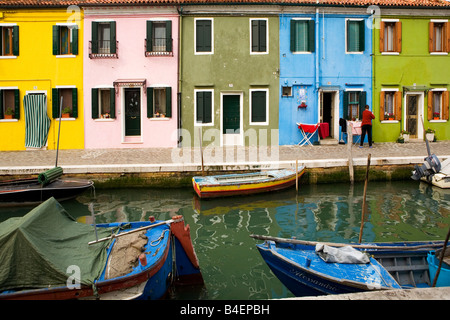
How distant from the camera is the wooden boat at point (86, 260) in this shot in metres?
4.96

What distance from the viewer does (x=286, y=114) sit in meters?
17.7

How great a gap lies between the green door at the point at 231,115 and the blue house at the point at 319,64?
187 centimetres

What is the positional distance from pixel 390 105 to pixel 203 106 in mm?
8257

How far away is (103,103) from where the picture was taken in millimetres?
17938

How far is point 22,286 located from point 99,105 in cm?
1369

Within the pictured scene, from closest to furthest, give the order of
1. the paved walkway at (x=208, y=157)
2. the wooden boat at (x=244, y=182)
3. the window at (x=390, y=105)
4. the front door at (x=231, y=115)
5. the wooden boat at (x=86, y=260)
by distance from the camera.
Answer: the wooden boat at (x=86, y=260) < the wooden boat at (x=244, y=182) < the paved walkway at (x=208, y=157) < the window at (x=390, y=105) < the front door at (x=231, y=115)

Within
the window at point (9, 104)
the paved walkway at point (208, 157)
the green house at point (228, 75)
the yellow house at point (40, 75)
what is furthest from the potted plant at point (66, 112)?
the green house at point (228, 75)

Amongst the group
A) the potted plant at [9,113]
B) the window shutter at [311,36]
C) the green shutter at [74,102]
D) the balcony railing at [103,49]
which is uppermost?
the window shutter at [311,36]

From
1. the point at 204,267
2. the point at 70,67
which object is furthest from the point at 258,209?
the point at 70,67

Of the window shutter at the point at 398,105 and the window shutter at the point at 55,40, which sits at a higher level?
the window shutter at the point at 55,40

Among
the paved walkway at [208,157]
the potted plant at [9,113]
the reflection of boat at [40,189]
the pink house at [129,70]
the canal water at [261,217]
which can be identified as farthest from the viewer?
the pink house at [129,70]

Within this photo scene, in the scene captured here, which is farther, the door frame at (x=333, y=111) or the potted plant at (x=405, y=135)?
the door frame at (x=333, y=111)

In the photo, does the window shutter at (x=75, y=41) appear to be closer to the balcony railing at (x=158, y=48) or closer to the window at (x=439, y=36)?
the balcony railing at (x=158, y=48)

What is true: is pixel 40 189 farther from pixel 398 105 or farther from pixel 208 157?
pixel 398 105
